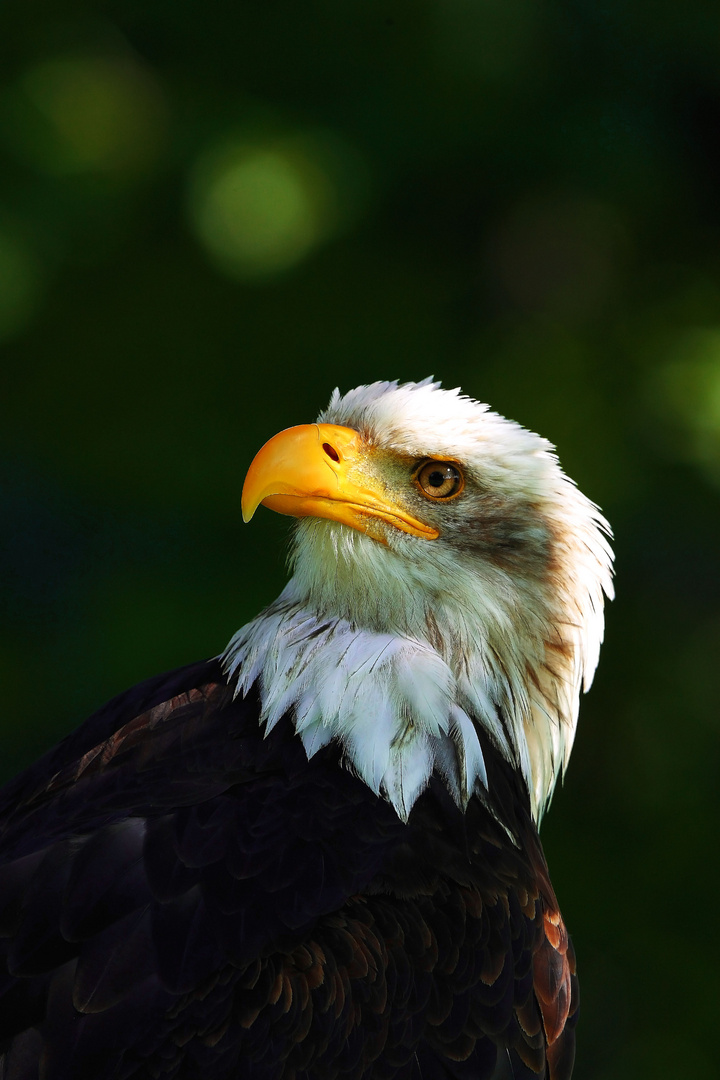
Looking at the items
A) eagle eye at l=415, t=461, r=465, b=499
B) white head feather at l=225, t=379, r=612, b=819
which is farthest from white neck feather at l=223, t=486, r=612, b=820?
eagle eye at l=415, t=461, r=465, b=499

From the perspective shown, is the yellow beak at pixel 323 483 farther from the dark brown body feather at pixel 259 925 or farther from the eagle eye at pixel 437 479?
the dark brown body feather at pixel 259 925

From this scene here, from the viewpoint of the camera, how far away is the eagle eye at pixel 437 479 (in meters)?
3.19

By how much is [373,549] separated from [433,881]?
0.85 m

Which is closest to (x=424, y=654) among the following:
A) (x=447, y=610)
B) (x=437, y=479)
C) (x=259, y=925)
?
(x=447, y=610)

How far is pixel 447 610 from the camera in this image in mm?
3156

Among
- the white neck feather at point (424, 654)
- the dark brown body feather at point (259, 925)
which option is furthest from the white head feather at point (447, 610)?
the dark brown body feather at point (259, 925)

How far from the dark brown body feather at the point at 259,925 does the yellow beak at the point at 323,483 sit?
0.53 m

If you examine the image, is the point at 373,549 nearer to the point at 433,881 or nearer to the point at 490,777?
the point at 490,777

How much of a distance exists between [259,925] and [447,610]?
971 millimetres

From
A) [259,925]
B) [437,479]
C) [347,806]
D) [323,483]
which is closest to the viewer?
[259,925]

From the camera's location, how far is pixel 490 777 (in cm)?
312

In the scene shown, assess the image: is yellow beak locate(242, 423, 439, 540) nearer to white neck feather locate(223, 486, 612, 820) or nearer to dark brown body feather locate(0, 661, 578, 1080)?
white neck feather locate(223, 486, 612, 820)

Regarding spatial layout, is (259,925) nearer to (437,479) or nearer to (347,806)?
(347,806)

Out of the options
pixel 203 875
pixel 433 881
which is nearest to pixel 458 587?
pixel 433 881
